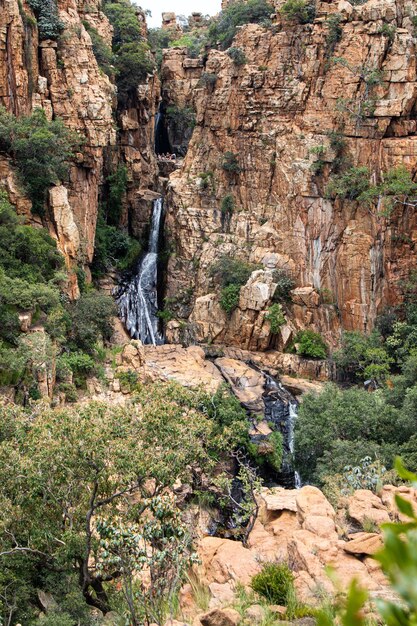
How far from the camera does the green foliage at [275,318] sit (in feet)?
90.3

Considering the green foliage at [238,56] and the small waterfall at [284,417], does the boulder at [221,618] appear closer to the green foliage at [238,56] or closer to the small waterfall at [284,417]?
the small waterfall at [284,417]

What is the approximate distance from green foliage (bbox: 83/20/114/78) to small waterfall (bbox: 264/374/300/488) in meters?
18.8

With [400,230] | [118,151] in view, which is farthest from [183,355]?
[118,151]

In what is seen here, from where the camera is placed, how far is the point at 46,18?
84.2 ft

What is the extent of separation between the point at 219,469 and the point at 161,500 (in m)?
10.6

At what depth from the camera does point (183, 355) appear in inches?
1039

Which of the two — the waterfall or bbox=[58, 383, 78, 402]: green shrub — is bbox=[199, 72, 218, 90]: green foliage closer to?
the waterfall

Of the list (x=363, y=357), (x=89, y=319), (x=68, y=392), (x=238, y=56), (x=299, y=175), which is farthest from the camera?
(x=238, y=56)

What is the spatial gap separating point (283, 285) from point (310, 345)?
141 inches

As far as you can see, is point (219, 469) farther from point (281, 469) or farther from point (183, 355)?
point (183, 355)

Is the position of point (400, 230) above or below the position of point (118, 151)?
below

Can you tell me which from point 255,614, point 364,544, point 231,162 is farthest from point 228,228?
point 255,614

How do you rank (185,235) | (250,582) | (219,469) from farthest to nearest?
(185,235)
(219,469)
(250,582)

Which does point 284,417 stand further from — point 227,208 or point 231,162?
point 231,162
